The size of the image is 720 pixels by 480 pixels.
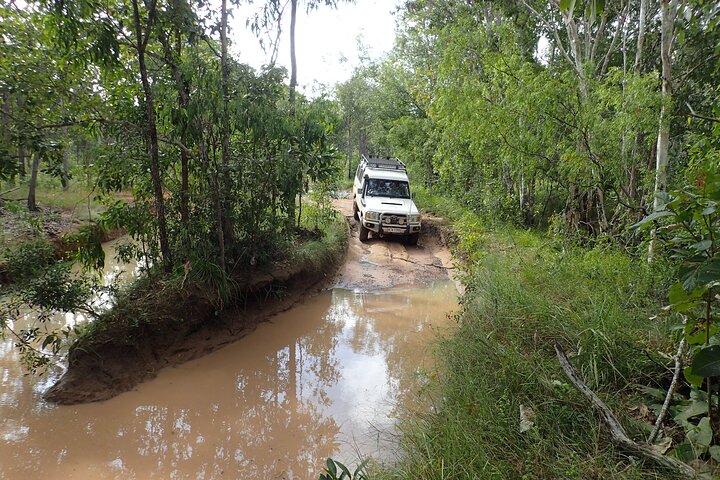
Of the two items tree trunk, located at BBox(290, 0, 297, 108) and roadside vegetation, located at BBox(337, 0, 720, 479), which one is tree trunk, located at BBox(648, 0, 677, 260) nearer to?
roadside vegetation, located at BBox(337, 0, 720, 479)

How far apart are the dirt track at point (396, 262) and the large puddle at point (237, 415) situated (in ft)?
8.57

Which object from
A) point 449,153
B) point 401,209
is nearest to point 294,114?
point 401,209

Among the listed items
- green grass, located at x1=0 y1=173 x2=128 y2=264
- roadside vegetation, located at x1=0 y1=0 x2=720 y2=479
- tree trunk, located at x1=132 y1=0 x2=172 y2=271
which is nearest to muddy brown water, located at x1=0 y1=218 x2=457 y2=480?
roadside vegetation, located at x1=0 y1=0 x2=720 y2=479

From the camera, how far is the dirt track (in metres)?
9.00

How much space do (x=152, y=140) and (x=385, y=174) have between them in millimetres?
8239

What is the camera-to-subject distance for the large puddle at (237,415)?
364 cm

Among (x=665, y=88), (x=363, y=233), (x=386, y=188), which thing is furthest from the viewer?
(x=386, y=188)

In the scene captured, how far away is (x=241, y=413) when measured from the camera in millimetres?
4438

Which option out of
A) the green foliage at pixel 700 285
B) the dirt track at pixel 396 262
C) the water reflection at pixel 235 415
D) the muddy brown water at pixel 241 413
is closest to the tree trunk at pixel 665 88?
the green foliage at pixel 700 285

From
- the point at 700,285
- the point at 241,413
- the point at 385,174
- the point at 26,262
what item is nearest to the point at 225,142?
the point at 26,262

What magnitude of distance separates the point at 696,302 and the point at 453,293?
6.61 metres

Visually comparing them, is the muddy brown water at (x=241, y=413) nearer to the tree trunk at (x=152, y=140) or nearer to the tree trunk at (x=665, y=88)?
the tree trunk at (x=152, y=140)

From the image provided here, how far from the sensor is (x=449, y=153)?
1159cm

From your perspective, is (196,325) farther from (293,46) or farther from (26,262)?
(293,46)
